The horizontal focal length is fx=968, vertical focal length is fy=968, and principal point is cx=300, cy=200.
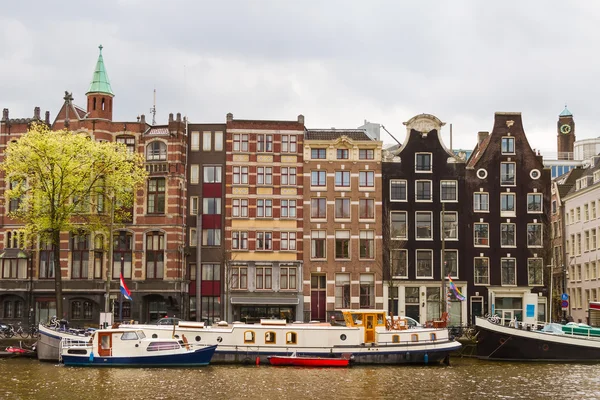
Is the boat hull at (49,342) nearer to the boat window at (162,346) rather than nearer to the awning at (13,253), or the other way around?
the boat window at (162,346)

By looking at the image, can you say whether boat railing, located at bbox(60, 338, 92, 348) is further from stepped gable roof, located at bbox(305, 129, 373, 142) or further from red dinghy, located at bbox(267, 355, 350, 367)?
stepped gable roof, located at bbox(305, 129, 373, 142)

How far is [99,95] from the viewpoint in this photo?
80.9m

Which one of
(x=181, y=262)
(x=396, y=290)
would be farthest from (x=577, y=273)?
(x=181, y=262)

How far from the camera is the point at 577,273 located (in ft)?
295

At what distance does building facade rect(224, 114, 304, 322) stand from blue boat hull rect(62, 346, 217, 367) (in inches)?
901

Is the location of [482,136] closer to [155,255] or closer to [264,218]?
[264,218]

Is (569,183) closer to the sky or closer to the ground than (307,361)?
closer to the sky

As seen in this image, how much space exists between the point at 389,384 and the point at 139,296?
113ft

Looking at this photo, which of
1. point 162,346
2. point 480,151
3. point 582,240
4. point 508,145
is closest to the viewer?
point 162,346

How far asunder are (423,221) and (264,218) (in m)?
13.5

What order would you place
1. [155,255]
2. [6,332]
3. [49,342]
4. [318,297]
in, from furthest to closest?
[318,297] < [155,255] < [6,332] < [49,342]

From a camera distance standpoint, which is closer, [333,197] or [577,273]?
[333,197]

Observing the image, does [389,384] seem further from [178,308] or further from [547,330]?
[178,308]

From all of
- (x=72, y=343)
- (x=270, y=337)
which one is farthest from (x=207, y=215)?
(x=72, y=343)
